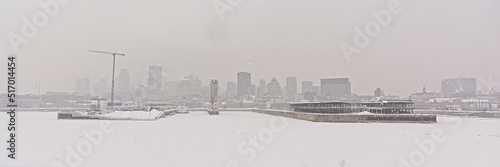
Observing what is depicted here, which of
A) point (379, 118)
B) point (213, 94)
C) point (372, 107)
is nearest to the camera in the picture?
point (379, 118)

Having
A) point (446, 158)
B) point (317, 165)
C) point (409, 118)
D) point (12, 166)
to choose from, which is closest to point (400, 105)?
point (409, 118)

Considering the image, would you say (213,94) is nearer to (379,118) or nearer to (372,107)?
(372,107)

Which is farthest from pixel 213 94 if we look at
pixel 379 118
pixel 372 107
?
pixel 379 118

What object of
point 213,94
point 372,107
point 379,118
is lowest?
point 379,118

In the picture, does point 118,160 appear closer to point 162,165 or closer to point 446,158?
point 162,165

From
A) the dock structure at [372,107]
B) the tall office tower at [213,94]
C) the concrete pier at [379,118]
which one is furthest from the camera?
the tall office tower at [213,94]

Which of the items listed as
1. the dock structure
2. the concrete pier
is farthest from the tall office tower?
the concrete pier

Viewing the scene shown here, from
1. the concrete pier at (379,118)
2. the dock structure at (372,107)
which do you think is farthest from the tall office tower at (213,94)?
the concrete pier at (379,118)

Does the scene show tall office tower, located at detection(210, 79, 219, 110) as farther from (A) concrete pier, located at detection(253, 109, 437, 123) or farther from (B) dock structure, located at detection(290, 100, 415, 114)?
(A) concrete pier, located at detection(253, 109, 437, 123)

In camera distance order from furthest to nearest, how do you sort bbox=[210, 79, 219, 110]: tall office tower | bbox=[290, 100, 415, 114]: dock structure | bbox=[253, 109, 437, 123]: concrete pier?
bbox=[210, 79, 219, 110]: tall office tower, bbox=[290, 100, 415, 114]: dock structure, bbox=[253, 109, 437, 123]: concrete pier

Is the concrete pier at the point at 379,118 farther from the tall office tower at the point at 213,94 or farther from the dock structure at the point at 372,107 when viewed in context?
the tall office tower at the point at 213,94

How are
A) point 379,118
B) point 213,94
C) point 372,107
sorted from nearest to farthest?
point 379,118
point 372,107
point 213,94
